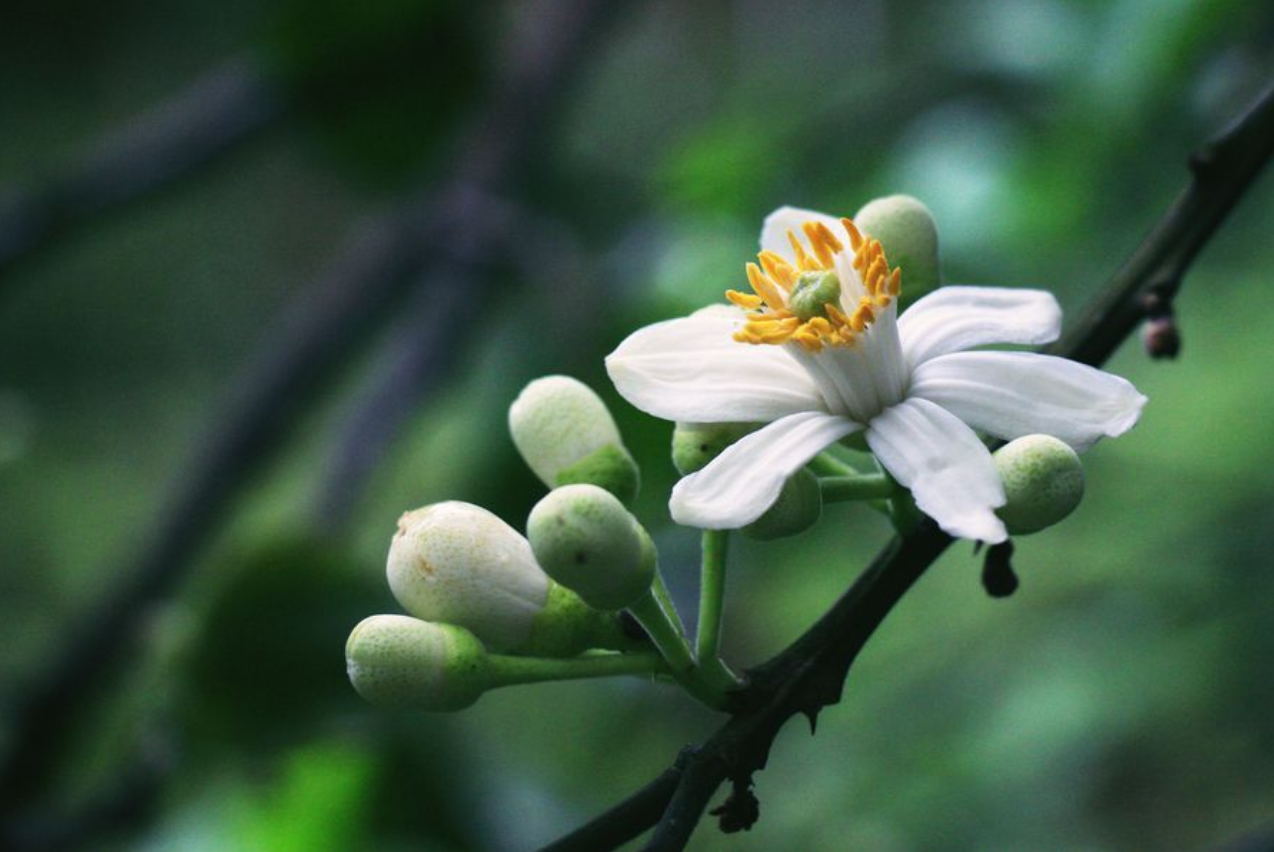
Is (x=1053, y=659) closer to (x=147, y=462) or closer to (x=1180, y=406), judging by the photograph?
(x=1180, y=406)

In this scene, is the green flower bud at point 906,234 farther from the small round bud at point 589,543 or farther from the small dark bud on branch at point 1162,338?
the small round bud at point 589,543

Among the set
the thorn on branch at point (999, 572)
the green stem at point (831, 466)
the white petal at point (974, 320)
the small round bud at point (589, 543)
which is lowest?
the thorn on branch at point (999, 572)

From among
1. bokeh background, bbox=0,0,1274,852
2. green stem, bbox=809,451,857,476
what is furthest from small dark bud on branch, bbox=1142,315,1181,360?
bokeh background, bbox=0,0,1274,852

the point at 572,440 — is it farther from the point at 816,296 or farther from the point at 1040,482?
the point at 1040,482

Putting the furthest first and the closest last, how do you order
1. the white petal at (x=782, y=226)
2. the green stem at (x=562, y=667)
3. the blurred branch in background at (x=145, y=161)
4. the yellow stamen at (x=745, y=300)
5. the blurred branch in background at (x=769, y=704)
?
the blurred branch in background at (x=145, y=161) < the white petal at (x=782, y=226) < the yellow stamen at (x=745, y=300) < the green stem at (x=562, y=667) < the blurred branch in background at (x=769, y=704)

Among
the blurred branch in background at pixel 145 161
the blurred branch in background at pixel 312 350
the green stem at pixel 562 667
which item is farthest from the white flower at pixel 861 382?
the blurred branch in background at pixel 145 161

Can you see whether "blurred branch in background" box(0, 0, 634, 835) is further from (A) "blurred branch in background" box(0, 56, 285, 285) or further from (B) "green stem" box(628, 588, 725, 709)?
(B) "green stem" box(628, 588, 725, 709)

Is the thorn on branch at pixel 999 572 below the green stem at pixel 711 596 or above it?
below

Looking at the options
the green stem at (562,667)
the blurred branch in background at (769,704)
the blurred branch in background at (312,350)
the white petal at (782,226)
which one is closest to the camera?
the blurred branch in background at (769,704)

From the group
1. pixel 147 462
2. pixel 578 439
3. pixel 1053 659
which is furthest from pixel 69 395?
pixel 578 439
